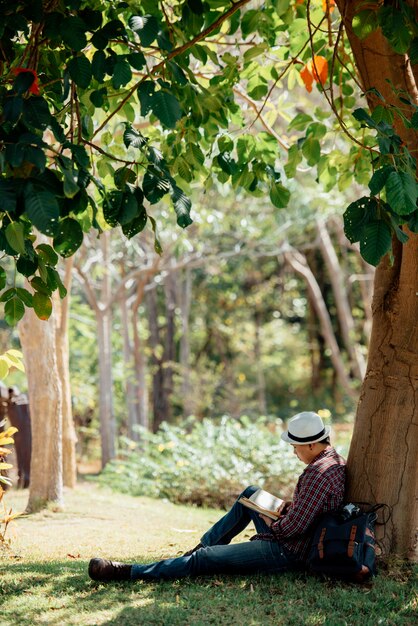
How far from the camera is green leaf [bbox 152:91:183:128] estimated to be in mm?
3793

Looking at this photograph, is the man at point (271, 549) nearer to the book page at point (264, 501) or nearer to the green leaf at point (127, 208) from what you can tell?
the book page at point (264, 501)

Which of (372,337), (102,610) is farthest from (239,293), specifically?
(102,610)

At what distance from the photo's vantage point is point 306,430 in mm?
5211

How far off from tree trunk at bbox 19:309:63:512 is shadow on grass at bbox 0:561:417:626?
10.7 feet

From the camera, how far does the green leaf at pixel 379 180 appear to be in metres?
3.91

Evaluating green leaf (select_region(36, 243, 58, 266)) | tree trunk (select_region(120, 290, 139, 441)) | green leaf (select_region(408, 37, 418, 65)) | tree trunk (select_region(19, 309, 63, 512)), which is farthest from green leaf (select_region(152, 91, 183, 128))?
tree trunk (select_region(120, 290, 139, 441))

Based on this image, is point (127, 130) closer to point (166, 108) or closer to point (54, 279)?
point (166, 108)

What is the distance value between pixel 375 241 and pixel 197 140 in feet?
7.52

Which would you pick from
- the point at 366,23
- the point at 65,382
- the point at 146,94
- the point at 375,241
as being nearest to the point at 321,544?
the point at 375,241

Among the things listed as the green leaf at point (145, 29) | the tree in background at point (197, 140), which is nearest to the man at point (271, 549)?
the tree in background at point (197, 140)

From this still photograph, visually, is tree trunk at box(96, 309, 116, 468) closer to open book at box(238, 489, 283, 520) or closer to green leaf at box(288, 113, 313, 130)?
green leaf at box(288, 113, 313, 130)

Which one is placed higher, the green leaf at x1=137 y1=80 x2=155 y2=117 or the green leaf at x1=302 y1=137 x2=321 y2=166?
the green leaf at x1=302 y1=137 x2=321 y2=166

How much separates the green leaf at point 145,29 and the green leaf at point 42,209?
0.94 metres

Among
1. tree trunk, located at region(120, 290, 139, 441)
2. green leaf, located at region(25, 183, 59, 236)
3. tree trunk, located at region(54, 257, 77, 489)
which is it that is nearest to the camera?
green leaf, located at region(25, 183, 59, 236)
